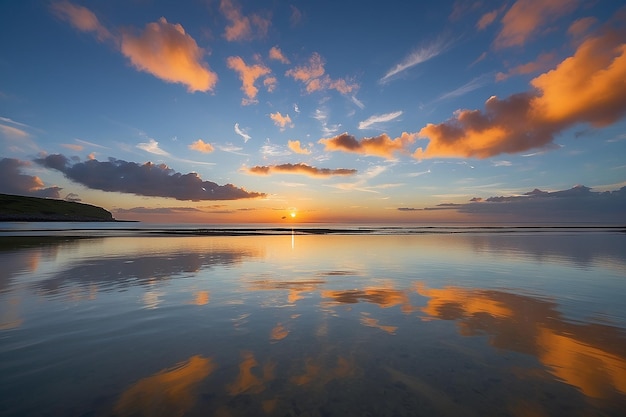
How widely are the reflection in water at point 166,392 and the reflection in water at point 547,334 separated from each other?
831cm

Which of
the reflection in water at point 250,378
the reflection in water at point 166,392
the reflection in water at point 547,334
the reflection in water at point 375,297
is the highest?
the reflection in water at point 166,392

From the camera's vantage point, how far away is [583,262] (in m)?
26.0

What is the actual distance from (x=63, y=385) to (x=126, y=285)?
10956 mm

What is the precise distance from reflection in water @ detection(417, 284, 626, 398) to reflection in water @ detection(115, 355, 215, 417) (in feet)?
27.3

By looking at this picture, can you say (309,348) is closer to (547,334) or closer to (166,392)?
(166,392)

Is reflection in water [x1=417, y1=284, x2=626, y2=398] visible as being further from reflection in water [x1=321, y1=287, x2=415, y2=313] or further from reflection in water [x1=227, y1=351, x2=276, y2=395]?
reflection in water [x1=227, y1=351, x2=276, y2=395]

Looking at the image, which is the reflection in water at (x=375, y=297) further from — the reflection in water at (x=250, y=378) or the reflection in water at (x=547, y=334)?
the reflection in water at (x=250, y=378)

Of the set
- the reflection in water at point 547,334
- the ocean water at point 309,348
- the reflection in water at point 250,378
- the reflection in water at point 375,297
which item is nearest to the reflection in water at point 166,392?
the ocean water at point 309,348

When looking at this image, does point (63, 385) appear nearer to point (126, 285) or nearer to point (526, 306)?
point (126, 285)

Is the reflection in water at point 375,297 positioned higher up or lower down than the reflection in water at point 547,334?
higher up

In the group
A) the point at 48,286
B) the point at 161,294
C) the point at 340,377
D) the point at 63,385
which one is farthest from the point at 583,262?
the point at 48,286

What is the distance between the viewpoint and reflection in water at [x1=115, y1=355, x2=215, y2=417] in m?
5.40

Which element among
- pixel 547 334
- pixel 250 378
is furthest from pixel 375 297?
pixel 250 378

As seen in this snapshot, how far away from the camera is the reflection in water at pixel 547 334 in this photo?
6.86m
